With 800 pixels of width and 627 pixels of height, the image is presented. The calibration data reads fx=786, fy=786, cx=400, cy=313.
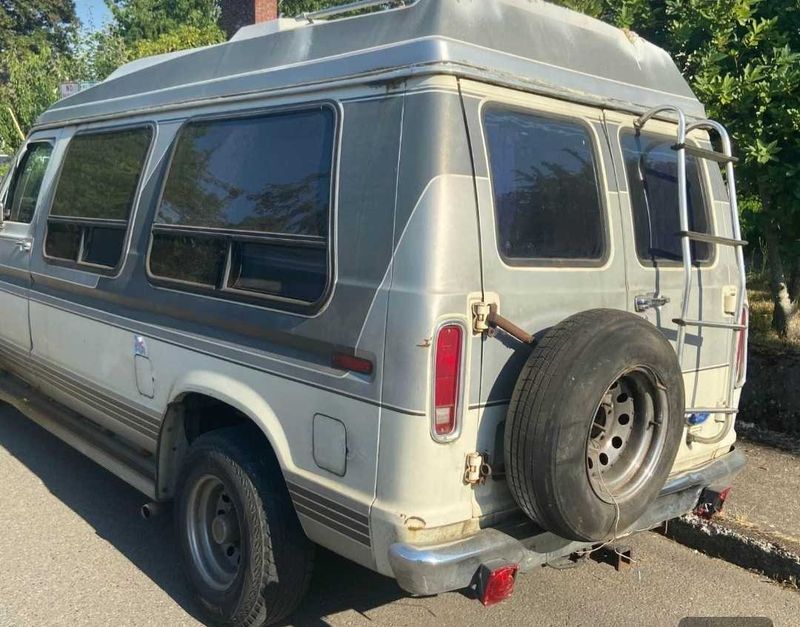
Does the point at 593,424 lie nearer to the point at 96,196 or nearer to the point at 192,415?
the point at 192,415

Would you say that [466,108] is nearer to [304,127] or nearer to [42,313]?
[304,127]

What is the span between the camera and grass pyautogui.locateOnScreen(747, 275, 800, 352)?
6.15 meters

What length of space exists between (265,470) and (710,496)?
198cm

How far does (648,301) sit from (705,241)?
1.20 feet

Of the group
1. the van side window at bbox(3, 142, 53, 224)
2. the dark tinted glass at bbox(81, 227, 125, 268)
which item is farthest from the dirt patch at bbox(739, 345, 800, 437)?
the van side window at bbox(3, 142, 53, 224)

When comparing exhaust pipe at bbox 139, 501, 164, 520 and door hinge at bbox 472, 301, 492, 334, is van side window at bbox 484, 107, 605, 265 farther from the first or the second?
exhaust pipe at bbox 139, 501, 164, 520

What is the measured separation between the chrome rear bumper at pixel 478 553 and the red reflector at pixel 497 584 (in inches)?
1.7

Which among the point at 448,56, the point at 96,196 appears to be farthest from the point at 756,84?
the point at 96,196

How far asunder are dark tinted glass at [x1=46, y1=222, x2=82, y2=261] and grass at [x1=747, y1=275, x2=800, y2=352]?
16.1 ft

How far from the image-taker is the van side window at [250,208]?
3029 millimetres

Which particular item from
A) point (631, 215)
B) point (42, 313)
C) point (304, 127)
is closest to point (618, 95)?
point (631, 215)

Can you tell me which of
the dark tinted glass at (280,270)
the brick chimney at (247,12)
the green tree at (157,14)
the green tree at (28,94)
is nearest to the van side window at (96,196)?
the dark tinted glass at (280,270)

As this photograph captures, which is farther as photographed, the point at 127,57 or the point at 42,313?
the point at 127,57

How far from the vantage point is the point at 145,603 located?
146 inches
